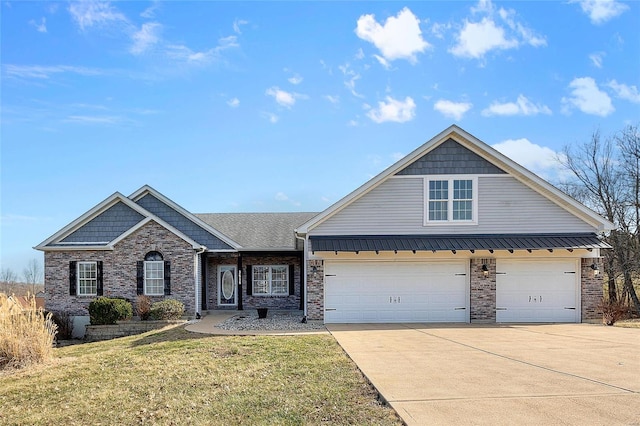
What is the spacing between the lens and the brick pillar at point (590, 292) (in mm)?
16484

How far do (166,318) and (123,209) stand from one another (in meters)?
5.41

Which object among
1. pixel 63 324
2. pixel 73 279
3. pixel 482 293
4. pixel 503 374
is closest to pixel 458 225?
pixel 482 293

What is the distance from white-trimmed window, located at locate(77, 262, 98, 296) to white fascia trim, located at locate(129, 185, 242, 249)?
3.59 meters

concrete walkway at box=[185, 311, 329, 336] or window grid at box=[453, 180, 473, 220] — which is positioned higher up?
window grid at box=[453, 180, 473, 220]

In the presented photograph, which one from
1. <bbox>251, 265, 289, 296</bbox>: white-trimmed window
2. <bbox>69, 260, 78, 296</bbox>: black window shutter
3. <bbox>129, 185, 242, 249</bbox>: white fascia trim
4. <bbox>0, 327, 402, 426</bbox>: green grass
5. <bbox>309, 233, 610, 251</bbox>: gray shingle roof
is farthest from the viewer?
<bbox>251, 265, 289, 296</bbox>: white-trimmed window

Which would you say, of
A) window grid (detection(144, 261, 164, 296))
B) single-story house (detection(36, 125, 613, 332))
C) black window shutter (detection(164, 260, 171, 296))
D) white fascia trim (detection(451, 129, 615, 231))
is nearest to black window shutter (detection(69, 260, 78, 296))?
window grid (detection(144, 261, 164, 296))

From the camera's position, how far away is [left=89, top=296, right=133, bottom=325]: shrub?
17.8 meters

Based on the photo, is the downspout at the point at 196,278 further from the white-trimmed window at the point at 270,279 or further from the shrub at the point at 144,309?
the white-trimmed window at the point at 270,279

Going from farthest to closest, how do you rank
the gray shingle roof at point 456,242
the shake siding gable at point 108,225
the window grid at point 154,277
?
the shake siding gable at point 108,225 → the window grid at point 154,277 → the gray shingle roof at point 456,242

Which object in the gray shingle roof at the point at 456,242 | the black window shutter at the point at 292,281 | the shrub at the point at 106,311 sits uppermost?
the gray shingle roof at the point at 456,242

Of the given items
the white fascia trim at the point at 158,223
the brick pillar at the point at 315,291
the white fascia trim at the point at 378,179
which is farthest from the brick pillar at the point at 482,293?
the white fascia trim at the point at 158,223

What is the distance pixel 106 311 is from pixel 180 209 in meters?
5.51

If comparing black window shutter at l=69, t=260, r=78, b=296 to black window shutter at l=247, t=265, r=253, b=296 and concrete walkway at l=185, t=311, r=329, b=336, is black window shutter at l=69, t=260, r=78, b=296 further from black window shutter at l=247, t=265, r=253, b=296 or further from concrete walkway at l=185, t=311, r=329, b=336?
black window shutter at l=247, t=265, r=253, b=296

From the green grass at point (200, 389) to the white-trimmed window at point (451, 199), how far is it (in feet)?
24.2
